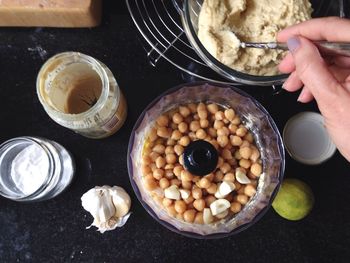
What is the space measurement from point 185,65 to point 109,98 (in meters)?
0.22

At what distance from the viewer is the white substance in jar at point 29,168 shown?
899mm

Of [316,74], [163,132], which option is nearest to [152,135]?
[163,132]

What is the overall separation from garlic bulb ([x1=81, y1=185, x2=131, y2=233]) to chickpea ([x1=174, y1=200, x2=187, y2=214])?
110mm

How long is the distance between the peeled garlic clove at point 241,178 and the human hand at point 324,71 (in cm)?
17

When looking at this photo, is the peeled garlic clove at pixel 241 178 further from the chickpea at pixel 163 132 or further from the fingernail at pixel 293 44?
the fingernail at pixel 293 44

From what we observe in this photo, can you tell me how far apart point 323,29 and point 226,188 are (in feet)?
1.02

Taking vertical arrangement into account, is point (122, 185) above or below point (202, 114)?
below

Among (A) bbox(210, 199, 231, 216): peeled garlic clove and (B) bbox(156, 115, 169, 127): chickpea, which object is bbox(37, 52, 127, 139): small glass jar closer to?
(B) bbox(156, 115, 169, 127): chickpea

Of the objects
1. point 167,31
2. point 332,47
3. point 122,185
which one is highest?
point 332,47

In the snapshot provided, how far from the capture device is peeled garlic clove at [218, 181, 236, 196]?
847 mm

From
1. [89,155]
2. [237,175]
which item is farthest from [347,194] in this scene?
[89,155]

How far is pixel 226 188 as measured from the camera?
848 millimetres

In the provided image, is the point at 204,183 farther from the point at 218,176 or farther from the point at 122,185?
the point at 122,185

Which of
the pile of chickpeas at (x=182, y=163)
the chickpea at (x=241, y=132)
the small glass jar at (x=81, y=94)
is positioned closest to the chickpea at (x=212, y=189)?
the pile of chickpeas at (x=182, y=163)
